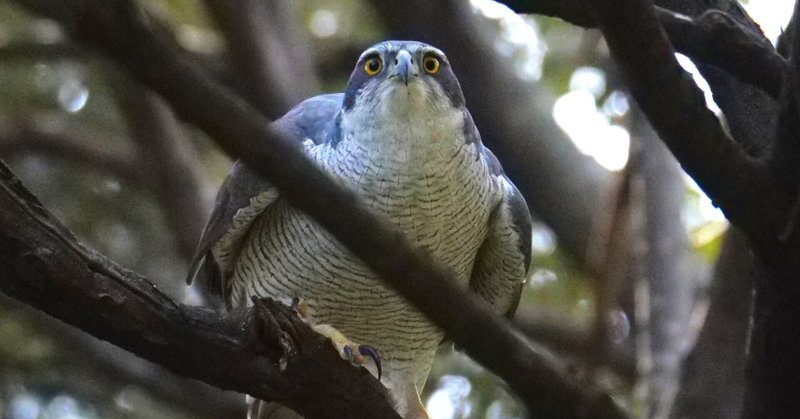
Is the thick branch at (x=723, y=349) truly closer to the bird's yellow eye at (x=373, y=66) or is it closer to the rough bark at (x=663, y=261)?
the rough bark at (x=663, y=261)

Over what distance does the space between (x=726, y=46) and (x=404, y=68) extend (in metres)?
1.42

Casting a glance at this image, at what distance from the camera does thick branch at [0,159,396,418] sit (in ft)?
7.87

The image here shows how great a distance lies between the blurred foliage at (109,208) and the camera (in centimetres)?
591

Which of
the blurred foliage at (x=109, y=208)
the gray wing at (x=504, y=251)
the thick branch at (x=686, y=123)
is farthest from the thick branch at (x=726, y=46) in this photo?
the blurred foliage at (x=109, y=208)

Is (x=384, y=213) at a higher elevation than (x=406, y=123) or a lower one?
lower

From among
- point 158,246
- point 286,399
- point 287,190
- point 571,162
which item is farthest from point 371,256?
point 158,246

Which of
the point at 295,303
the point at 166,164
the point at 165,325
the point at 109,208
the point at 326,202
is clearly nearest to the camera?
the point at 326,202

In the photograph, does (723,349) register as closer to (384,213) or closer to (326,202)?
(384,213)

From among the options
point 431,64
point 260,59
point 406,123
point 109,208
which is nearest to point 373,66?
point 431,64

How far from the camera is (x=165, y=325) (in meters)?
2.55

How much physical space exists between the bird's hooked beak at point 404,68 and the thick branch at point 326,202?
2.31 m

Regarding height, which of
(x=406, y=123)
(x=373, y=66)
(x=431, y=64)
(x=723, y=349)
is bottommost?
(x=723, y=349)

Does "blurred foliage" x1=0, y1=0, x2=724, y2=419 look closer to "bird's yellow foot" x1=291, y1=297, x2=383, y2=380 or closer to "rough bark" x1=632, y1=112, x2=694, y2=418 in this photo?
"rough bark" x1=632, y1=112, x2=694, y2=418

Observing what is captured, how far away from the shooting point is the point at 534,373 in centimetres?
154
